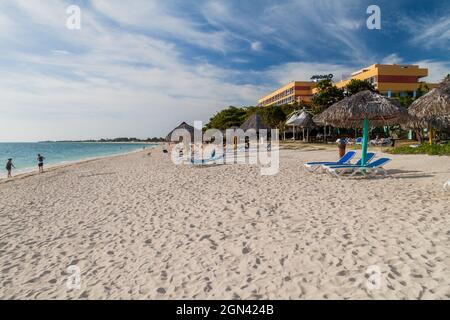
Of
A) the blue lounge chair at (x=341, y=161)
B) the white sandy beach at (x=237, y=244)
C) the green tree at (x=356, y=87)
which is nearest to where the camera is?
the white sandy beach at (x=237, y=244)

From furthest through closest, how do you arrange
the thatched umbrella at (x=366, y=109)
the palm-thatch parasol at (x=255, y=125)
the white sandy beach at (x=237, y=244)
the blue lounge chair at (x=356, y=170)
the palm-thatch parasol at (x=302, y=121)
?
the palm-thatch parasol at (x=302, y=121) → the palm-thatch parasol at (x=255, y=125) → the thatched umbrella at (x=366, y=109) → the blue lounge chair at (x=356, y=170) → the white sandy beach at (x=237, y=244)

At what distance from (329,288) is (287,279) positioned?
46cm

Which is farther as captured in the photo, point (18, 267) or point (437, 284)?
point (18, 267)

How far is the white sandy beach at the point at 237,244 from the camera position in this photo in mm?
3055

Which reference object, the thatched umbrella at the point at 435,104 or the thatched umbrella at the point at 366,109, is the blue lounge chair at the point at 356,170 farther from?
the thatched umbrella at the point at 435,104

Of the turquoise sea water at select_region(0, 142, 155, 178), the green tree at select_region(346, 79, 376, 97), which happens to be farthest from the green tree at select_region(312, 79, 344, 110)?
the turquoise sea water at select_region(0, 142, 155, 178)

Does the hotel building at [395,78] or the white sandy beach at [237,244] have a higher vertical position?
the hotel building at [395,78]

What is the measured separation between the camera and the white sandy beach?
305 cm

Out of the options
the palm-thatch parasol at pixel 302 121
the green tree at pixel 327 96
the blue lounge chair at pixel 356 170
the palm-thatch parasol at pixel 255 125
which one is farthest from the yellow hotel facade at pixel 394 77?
the blue lounge chair at pixel 356 170

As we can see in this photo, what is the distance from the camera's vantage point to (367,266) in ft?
10.9

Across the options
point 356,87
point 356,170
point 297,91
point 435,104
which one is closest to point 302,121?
point 356,170

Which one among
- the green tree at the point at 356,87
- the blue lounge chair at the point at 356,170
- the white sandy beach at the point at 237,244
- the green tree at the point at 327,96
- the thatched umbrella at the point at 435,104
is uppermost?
the green tree at the point at 356,87
